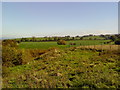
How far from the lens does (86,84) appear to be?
687cm

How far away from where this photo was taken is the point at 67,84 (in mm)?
7078

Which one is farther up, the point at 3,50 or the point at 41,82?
the point at 3,50

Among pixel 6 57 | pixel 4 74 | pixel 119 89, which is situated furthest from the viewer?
pixel 6 57

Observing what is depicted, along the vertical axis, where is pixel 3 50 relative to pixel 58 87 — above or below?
above

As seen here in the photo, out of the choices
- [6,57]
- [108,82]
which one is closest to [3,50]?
[6,57]

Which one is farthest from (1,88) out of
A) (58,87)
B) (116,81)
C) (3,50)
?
(3,50)

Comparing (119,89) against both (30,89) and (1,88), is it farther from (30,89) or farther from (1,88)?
(1,88)

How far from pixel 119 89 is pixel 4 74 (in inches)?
296

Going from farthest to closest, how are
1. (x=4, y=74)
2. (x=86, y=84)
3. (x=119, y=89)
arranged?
(x=4, y=74) → (x=86, y=84) → (x=119, y=89)

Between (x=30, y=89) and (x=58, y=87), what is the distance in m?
1.30

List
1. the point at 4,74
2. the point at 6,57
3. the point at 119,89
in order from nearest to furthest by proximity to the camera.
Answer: the point at 119,89
the point at 4,74
the point at 6,57

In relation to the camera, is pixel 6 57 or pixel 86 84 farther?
pixel 6 57

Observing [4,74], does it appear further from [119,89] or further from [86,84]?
[119,89]

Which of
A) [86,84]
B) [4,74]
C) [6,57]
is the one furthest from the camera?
[6,57]
